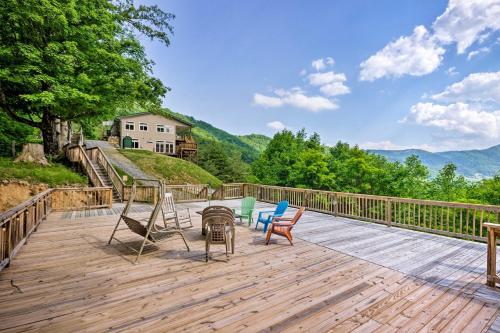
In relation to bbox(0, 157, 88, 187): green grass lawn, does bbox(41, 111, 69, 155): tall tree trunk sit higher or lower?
higher

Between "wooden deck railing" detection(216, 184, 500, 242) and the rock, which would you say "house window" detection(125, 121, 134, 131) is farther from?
"wooden deck railing" detection(216, 184, 500, 242)

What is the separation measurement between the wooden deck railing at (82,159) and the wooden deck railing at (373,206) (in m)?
6.45

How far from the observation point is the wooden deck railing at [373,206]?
570cm

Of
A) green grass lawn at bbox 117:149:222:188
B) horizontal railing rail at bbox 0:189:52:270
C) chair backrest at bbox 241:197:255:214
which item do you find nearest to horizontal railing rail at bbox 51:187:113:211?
horizontal railing rail at bbox 0:189:52:270

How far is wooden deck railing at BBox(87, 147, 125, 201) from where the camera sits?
11.4 meters

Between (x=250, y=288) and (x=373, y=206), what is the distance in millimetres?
6431

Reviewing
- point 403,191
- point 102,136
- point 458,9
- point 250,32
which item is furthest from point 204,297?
point 102,136

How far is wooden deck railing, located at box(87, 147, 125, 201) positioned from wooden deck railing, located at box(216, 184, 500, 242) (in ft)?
16.0

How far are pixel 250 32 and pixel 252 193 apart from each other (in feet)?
36.2

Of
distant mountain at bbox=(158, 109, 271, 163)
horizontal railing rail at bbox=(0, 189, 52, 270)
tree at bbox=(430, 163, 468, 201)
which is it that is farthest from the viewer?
distant mountain at bbox=(158, 109, 271, 163)

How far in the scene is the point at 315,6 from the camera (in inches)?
558

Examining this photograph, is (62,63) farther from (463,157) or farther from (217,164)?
(463,157)

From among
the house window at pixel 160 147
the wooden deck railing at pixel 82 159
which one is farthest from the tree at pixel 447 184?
the wooden deck railing at pixel 82 159

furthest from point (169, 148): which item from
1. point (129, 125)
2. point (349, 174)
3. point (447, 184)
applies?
point (447, 184)
